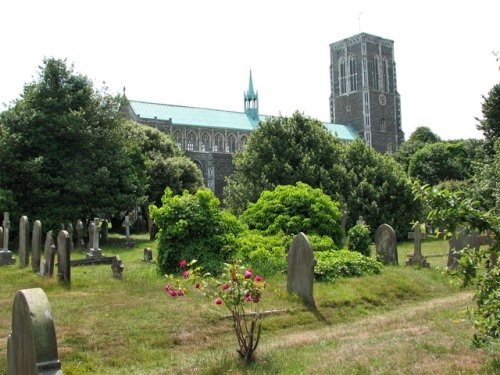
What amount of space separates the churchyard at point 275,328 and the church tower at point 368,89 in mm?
61877

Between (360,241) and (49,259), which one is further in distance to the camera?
(360,241)

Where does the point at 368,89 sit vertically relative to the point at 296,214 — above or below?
above

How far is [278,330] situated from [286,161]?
15.0 metres

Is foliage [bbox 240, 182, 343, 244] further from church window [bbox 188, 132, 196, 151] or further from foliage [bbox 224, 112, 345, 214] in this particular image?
church window [bbox 188, 132, 196, 151]

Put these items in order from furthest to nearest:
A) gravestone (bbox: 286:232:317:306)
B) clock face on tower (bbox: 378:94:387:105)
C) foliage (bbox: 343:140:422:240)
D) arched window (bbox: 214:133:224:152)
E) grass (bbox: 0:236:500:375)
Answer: clock face on tower (bbox: 378:94:387:105), arched window (bbox: 214:133:224:152), foliage (bbox: 343:140:422:240), gravestone (bbox: 286:232:317:306), grass (bbox: 0:236:500:375)

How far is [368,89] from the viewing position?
2726 inches

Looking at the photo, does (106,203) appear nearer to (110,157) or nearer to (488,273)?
(110,157)

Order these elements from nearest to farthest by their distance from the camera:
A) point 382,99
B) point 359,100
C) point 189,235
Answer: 1. point 189,235
2. point 359,100
3. point 382,99

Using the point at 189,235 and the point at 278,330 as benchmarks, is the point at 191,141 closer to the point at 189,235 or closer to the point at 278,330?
the point at 189,235

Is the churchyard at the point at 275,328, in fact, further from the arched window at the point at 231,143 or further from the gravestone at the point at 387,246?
the arched window at the point at 231,143

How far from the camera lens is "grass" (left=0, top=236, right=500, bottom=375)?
4934 millimetres

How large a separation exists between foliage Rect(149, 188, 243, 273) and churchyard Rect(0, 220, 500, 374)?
0.67 metres

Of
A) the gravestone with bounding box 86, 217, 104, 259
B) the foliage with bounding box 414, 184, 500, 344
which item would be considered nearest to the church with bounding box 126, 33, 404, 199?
the gravestone with bounding box 86, 217, 104, 259

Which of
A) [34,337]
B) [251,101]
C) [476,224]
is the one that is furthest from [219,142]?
[34,337]
